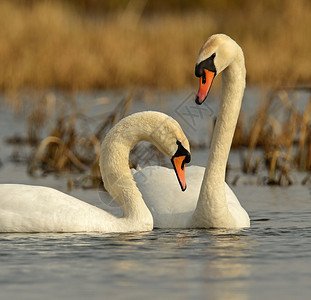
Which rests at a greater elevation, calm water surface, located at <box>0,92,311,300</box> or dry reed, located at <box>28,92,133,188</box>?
dry reed, located at <box>28,92,133,188</box>

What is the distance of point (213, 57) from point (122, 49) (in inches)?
570

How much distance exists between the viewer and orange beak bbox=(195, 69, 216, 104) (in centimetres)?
774

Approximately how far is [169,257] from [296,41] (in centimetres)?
1650

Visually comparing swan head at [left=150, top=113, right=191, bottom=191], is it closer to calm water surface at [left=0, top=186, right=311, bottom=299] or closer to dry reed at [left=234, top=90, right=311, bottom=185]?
calm water surface at [left=0, top=186, right=311, bottom=299]

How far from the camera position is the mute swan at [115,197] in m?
8.07

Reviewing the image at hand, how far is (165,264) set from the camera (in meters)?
6.77

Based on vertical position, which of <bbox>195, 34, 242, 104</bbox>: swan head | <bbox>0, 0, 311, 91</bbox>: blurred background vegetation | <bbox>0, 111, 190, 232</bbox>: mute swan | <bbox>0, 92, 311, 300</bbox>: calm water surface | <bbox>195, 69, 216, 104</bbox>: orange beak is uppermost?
<bbox>0, 0, 311, 91</bbox>: blurred background vegetation

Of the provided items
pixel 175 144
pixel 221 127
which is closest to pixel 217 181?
pixel 221 127

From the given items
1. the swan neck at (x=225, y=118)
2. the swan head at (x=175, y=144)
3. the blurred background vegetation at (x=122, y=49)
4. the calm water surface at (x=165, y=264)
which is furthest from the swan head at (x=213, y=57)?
the blurred background vegetation at (x=122, y=49)

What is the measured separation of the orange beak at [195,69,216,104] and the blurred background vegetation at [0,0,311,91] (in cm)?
1208

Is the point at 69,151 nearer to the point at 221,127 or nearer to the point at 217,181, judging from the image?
the point at 221,127

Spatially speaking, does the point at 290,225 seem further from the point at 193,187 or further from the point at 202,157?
the point at 202,157

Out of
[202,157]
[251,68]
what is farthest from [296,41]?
[202,157]

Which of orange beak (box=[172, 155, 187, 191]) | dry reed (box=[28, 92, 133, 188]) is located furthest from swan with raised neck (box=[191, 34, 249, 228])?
dry reed (box=[28, 92, 133, 188])
